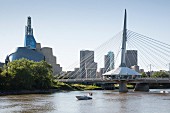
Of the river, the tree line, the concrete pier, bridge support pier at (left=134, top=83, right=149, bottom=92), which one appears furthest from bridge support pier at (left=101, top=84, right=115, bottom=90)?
the river

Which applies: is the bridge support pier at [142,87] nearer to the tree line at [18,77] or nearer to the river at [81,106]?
the tree line at [18,77]

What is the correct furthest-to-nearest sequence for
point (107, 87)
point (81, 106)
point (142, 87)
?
1. point (107, 87)
2. point (142, 87)
3. point (81, 106)

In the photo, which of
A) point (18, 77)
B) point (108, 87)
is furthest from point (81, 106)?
point (108, 87)

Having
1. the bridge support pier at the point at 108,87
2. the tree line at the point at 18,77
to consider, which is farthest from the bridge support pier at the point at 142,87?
the tree line at the point at 18,77

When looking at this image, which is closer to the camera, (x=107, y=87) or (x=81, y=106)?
(x=81, y=106)

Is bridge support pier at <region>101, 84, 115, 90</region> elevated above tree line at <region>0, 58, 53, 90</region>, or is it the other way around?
tree line at <region>0, 58, 53, 90</region>

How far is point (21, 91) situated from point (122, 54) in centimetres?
3403

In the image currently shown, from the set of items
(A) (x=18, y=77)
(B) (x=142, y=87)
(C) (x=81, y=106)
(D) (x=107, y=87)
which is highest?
(A) (x=18, y=77)

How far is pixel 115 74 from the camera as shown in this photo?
126938 mm

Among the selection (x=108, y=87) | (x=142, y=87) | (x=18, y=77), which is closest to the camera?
(x=18, y=77)

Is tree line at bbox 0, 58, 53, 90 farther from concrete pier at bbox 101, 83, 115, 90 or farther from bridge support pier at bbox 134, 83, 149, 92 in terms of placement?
concrete pier at bbox 101, 83, 115, 90

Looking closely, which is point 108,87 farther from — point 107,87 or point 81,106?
point 81,106

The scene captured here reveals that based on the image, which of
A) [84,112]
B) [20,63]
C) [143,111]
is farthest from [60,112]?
[20,63]

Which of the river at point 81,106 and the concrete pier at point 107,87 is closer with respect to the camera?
the river at point 81,106
